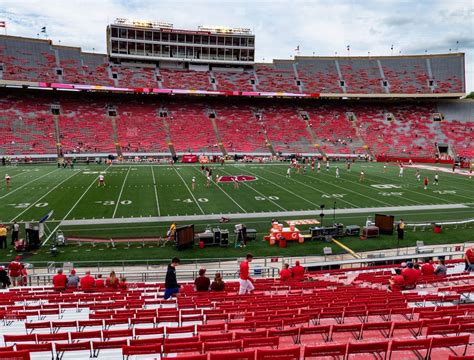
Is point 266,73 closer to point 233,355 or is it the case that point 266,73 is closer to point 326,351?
point 326,351

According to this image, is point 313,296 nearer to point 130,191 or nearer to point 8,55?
point 130,191

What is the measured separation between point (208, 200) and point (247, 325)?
70.3 feet

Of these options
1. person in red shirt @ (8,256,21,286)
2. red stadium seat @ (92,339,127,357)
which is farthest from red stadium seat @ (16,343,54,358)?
person in red shirt @ (8,256,21,286)

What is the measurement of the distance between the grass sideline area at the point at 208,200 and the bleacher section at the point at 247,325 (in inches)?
313

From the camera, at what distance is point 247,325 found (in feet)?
21.6

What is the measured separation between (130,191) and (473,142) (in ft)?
183

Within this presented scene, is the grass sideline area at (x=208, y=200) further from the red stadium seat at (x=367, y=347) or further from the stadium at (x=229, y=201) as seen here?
the red stadium seat at (x=367, y=347)

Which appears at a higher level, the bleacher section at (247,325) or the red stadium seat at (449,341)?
the red stadium seat at (449,341)

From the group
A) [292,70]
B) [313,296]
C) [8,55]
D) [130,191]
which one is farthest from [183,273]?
[292,70]

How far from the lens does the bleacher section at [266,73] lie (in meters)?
61.0

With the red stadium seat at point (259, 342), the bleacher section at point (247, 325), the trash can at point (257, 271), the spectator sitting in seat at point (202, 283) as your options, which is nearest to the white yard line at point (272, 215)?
the trash can at point (257, 271)

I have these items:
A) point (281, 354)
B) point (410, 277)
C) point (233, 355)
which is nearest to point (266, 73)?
point (410, 277)

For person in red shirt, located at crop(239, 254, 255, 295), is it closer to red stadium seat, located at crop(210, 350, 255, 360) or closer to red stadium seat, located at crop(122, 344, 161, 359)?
red stadium seat, located at crop(122, 344, 161, 359)

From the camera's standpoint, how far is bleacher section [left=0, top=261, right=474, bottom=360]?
17.6ft
